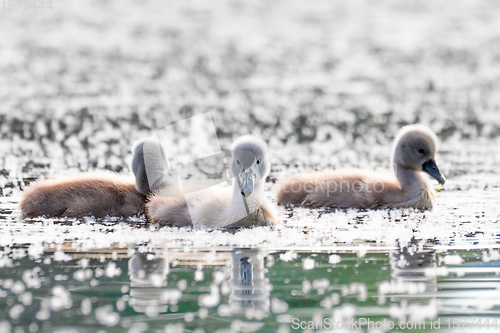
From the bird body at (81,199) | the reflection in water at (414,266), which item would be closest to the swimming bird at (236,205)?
the bird body at (81,199)

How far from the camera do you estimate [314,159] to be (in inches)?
455

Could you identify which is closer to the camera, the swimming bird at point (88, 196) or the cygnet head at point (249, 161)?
the cygnet head at point (249, 161)

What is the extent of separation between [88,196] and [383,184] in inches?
123

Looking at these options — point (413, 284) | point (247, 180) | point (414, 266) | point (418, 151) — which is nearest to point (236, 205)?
point (247, 180)

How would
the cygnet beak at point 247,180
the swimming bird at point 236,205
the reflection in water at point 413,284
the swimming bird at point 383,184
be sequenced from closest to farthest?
the reflection in water at point 413,284 → the cygnet beak at point 247,180 → the swimming bird at point 236,205 → the swimming bird at point 383,184

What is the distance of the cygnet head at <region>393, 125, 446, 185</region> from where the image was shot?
9.51 m

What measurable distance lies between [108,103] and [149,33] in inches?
290

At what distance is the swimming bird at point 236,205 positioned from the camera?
785 centimetres

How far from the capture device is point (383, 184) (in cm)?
949

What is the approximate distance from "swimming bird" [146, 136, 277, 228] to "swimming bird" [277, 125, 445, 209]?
1.46 meters

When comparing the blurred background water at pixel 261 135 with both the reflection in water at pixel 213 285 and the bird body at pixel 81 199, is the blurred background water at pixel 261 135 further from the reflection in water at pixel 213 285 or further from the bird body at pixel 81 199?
the bird body at pixel 81 199

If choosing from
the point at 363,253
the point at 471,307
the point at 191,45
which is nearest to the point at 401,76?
the point at 191,45

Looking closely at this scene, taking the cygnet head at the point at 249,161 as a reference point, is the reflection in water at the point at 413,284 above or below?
below
